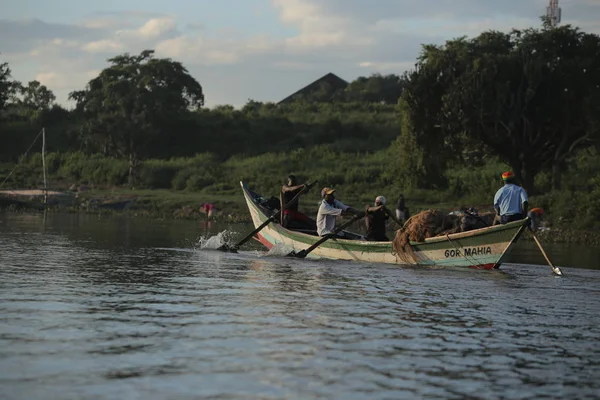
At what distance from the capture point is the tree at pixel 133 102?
60.4 metres

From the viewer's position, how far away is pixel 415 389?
346 inches

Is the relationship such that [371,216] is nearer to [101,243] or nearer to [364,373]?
[101,243]

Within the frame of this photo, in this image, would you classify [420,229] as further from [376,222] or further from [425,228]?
[376,222]

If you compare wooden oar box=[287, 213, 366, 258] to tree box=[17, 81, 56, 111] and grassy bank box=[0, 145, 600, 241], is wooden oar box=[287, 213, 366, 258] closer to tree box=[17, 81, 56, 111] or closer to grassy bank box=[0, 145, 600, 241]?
Result: grassy bank box=[0, 145, 600, 241]

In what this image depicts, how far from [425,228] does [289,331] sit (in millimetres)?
8694

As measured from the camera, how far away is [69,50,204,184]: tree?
60.4 m

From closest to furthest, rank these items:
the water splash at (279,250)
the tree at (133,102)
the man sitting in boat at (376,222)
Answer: the man sitting in boat at (376,222), the water splash at (279,250), the tree at (133,102)

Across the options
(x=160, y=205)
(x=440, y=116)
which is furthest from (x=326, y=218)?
(x=160, y=205)

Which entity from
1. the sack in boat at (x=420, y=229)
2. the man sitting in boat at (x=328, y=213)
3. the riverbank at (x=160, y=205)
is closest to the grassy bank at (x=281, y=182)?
the riverbank at (x=160, y=205)

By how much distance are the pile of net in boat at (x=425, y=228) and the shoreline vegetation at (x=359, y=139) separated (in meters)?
14.9

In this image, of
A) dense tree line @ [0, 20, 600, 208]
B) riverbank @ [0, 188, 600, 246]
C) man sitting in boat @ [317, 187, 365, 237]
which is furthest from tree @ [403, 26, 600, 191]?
man sitting in boat @ [317, 187, 365, 237]

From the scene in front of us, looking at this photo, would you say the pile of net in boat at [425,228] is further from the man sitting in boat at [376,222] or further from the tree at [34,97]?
the tree at [34,97]

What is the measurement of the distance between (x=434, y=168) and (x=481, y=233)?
24.4 meters

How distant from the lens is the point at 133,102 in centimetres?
6066
